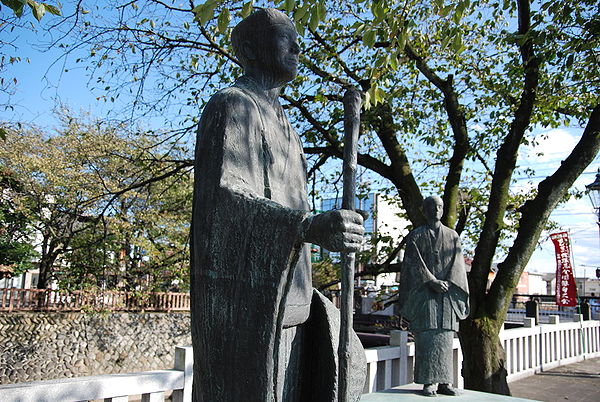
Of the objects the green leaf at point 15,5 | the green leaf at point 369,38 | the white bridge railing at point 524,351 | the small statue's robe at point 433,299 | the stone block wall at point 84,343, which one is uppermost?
the green leaf at point 369,38

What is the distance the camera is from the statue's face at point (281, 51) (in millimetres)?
1834

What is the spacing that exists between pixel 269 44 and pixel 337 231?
0.86 meters

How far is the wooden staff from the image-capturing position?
1.47 metres

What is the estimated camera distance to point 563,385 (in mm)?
9336

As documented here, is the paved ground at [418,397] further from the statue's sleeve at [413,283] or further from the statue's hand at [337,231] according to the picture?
the statue's hand at [337,231]

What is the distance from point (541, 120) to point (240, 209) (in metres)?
Result: 8.22

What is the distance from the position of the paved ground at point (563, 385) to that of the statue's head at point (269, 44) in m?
8.23

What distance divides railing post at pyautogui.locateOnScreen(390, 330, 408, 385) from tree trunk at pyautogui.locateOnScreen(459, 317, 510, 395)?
32.5 inches

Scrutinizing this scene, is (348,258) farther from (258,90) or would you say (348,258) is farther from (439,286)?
(439,286)

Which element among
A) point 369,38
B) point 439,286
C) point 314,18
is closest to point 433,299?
point 439,286

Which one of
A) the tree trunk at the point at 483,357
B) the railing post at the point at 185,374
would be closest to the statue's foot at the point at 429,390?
the tree trunk at the point at 483,357

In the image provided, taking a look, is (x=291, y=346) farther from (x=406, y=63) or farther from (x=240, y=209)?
(x=406, y=63)

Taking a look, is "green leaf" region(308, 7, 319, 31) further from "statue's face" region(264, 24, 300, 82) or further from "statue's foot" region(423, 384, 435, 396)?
"statue's foot" region(423, 384, 435, 396)

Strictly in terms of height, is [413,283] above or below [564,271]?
below
